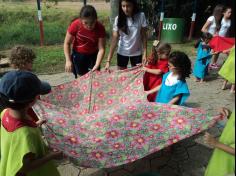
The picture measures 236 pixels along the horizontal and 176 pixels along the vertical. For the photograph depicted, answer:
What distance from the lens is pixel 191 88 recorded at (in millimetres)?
5852

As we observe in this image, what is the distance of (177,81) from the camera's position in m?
3.30

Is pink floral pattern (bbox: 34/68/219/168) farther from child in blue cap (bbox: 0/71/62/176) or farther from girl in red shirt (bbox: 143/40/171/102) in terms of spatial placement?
child in blue cap (bbox: 0/71/62/176)

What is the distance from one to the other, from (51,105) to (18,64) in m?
0.58

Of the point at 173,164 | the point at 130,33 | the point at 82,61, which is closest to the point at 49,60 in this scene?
the point at 82,61

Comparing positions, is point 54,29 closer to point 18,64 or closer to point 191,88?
point 191,88

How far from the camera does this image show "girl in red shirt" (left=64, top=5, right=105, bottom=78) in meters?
3.83

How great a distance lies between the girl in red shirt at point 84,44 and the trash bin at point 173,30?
6646 mm

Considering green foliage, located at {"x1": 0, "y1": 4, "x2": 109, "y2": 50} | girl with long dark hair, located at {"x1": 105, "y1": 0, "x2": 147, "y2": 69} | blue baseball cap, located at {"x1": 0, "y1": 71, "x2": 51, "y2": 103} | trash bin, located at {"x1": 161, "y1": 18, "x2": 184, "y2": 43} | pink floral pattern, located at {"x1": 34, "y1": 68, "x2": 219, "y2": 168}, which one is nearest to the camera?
blue baseball cap, located at {"x1": 0, "y1": 71, "x2": 51, "y2": 103}

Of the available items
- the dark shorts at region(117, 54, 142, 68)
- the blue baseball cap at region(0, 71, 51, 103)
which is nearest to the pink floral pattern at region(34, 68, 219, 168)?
the blue baseball cap at region(0, 71, 51, 103)

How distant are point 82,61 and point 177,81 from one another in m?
1.44

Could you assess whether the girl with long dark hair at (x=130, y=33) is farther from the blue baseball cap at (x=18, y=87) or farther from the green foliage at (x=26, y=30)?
the green foliage at (x=26, y=30)

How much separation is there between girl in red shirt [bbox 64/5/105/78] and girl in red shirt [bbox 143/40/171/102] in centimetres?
67

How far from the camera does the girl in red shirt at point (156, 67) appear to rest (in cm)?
370

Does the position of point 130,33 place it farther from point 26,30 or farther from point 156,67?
point 26,30
